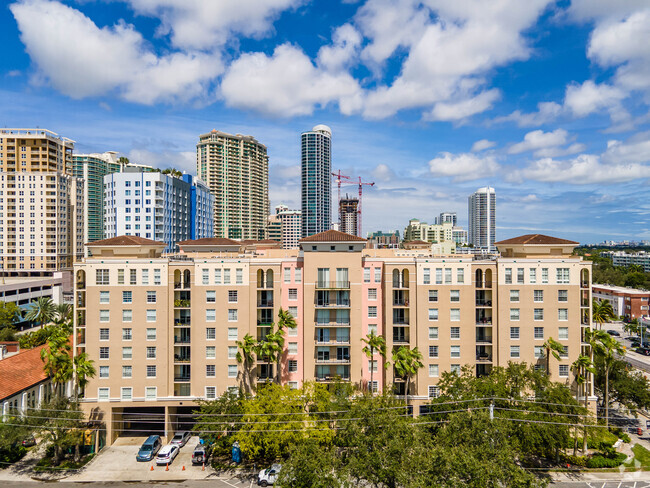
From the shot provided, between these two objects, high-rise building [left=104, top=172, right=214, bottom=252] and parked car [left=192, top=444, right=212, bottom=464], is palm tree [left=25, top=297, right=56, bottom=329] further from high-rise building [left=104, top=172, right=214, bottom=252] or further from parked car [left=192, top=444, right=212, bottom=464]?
parked car [left=192, top=444, right=212, bottom=464]

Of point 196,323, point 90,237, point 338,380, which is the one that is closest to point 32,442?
point 196,323

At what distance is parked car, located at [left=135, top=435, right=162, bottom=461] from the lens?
53.0 m

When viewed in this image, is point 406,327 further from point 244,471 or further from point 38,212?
point 38,212

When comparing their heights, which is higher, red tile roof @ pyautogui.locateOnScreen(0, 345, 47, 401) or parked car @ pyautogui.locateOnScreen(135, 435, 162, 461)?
red tile roof @ pyautogui.locateOnScreen(0, 345, 47, 401)

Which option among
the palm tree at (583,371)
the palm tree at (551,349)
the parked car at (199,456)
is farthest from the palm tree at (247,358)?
the palm tree at (583,371)

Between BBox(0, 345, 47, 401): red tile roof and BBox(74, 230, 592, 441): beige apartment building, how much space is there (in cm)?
966

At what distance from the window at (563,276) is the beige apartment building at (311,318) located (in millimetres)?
196

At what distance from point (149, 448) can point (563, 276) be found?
5979 centimetres

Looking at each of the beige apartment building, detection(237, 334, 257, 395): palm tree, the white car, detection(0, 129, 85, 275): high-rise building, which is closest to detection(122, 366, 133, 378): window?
the beige apartment building

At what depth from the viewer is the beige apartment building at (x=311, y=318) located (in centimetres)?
5809

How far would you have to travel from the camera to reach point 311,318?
59406mm

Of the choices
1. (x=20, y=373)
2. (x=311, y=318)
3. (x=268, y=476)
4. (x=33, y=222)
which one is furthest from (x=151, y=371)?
(x=33, y=222)

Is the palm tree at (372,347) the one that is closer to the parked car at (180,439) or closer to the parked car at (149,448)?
the parked car at (180,439)

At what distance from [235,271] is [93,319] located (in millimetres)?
20307
